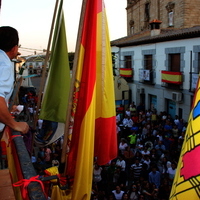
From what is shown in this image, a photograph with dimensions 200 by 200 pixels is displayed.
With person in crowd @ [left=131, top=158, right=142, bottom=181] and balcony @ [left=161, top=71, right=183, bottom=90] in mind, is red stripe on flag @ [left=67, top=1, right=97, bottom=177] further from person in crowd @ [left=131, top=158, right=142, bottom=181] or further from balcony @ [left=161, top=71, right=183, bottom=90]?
balcony @ [left=161, top=71, right=183, bottom=90]

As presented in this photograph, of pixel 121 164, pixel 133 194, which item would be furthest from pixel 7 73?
pixel 121 164

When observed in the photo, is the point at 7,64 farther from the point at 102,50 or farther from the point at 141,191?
the point at 141,191

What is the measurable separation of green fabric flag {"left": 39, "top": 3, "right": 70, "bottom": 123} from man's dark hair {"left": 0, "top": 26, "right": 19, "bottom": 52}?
2.11 meters

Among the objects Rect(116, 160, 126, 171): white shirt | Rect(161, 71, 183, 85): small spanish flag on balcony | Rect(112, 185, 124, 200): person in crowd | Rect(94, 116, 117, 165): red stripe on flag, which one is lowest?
Rect(112, 185, 124, 200): person in crowd

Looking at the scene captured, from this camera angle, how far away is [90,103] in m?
3.28

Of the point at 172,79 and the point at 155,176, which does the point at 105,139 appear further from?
the point at 172,79

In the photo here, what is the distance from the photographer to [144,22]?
98.2ft

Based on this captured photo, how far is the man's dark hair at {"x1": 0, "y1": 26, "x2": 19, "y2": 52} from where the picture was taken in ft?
6.88

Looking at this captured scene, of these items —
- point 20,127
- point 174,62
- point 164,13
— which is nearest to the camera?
point 20,127

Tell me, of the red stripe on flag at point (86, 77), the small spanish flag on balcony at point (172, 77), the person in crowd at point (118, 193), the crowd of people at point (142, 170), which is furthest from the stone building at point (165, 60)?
the red stripe on flag at point (86, 77)

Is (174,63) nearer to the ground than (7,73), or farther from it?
farther from it

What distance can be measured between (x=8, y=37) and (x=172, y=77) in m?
14.3

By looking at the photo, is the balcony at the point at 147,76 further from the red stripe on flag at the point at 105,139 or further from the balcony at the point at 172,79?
the red stripe on flag at the point at 105,139

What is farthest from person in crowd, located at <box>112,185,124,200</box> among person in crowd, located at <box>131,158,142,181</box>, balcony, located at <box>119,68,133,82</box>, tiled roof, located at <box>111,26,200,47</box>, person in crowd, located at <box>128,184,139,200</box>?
balcony, located at <box>119,68,133,82</box>
